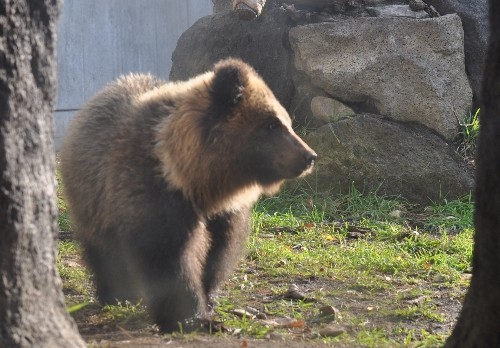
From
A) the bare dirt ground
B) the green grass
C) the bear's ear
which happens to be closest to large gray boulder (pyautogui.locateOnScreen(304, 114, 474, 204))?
the green grass

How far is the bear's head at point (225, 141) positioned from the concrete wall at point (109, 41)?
8186 millimetres

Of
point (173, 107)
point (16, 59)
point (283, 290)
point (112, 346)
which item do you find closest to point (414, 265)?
point (283, 290)

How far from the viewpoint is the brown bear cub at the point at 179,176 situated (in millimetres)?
4887

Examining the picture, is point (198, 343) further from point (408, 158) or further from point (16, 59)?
point (408, 158)

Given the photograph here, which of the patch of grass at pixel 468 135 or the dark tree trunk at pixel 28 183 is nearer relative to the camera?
the dark tree trunk at pixel 28 183

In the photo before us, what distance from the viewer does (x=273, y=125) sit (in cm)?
524

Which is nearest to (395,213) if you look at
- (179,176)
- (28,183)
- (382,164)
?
(382,164)

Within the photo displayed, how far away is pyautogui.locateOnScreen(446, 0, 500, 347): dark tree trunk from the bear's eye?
2.22 meters

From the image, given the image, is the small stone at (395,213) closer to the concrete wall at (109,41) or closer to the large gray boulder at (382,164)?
the large gray boulder at (382,164)

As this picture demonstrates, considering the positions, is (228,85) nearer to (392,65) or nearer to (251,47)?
(392,65)

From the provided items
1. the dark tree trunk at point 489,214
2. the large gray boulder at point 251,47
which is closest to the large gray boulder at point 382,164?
the large gray boulder at point 251,47

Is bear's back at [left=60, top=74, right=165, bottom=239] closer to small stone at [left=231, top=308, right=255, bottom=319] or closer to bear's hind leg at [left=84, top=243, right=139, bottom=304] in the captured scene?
bear's hind leg at [left=84, top=243, right=139, bottom=304]

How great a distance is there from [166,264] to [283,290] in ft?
4.45

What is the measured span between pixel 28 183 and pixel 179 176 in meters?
1.90
